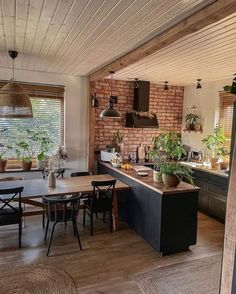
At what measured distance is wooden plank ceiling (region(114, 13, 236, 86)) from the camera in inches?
102

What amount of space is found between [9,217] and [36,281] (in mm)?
974

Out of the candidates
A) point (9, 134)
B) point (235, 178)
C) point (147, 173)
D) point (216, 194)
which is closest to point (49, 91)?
point (9, 134)

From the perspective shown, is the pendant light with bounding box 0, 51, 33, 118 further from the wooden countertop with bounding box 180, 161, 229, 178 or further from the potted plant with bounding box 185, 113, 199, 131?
the potted plant with bounding box 185, 113, 199, 131

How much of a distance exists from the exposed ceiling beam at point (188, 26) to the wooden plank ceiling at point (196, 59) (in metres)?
0.34

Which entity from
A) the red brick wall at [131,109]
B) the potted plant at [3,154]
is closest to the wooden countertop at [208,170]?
the red brick wall at [131,109]

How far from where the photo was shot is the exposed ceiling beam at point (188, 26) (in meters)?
1.77

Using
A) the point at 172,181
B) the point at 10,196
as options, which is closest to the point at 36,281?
the point at 10,196

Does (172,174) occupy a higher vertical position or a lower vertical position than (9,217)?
higher

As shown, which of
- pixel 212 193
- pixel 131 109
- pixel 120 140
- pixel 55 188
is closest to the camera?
pixel 55 188

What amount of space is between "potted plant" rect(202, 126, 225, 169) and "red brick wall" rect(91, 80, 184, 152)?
1353mm

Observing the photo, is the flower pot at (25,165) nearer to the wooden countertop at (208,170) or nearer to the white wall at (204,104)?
the wooden countertop at (208,170)

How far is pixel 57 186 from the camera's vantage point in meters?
3.85

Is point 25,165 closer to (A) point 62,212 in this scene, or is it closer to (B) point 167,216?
(A) point 62,212

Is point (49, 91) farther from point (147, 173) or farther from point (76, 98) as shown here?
point (147, 173)
